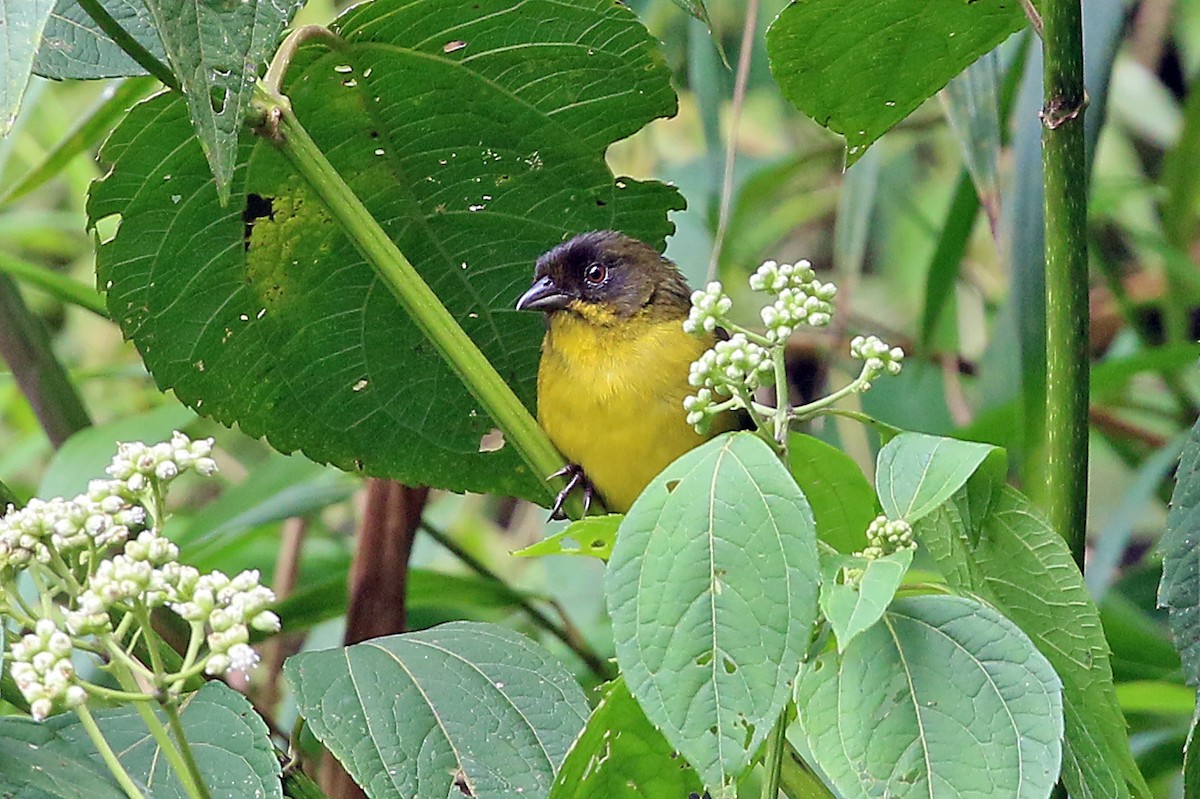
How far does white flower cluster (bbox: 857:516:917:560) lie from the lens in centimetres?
119

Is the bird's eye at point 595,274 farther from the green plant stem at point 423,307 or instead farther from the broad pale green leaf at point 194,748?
the broad pale green leaf at point 194,748

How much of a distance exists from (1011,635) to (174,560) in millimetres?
665

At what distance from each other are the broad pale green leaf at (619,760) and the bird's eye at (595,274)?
1735 mm

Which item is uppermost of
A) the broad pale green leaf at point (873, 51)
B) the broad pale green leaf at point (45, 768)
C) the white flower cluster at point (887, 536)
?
the broad pale green leaf at point (873, 51)

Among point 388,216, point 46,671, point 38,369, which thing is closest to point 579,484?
point 388,216

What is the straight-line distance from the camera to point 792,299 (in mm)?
1334

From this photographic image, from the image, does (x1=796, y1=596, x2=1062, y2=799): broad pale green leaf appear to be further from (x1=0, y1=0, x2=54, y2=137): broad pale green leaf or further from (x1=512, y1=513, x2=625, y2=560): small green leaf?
(x1=0, y1=0, x2=54, y2=137): broad pale green leaf

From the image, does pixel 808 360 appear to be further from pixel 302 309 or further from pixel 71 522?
pixel 71 522

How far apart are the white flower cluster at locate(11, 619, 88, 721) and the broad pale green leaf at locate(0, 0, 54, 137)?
14.8 inches

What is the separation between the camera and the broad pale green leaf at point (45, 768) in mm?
1141

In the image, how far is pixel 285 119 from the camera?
4.93ft

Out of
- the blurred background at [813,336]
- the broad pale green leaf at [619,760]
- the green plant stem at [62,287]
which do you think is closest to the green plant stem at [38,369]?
the blurred background at [813,336]

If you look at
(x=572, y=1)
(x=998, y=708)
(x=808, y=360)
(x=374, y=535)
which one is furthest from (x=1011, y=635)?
(x=808, y=360)

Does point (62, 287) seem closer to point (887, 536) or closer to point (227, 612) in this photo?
point (227, 612)
